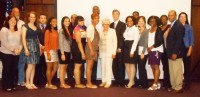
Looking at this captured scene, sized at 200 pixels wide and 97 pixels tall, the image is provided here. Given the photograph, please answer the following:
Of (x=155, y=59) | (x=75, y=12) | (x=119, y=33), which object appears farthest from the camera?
(x=75, y=12)

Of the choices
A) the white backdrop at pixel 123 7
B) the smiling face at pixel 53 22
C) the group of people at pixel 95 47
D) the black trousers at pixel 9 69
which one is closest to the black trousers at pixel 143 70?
the group of people at pixel 95 47

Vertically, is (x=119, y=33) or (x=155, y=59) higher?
(x=119, y=33)

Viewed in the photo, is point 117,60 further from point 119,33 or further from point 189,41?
point 189,41

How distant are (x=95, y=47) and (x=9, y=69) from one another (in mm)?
1647

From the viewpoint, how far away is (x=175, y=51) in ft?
19.6

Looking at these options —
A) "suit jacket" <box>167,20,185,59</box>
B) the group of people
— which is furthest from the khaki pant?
"suit jacket" <box>167,20,185,59</box>

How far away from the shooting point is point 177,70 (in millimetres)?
6082

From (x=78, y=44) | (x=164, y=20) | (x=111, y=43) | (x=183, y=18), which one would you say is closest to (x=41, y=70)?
(x=78, y=44)

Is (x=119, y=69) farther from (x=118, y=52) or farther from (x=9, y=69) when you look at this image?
(x=9, y=69)

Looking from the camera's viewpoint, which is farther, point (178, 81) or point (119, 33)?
point (119, 33)

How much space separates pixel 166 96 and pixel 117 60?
143 centimetres

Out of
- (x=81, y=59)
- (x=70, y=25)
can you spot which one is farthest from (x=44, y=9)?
(x=81, y=59)

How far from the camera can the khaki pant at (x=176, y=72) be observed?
6.08m

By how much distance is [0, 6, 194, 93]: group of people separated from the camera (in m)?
6.14
